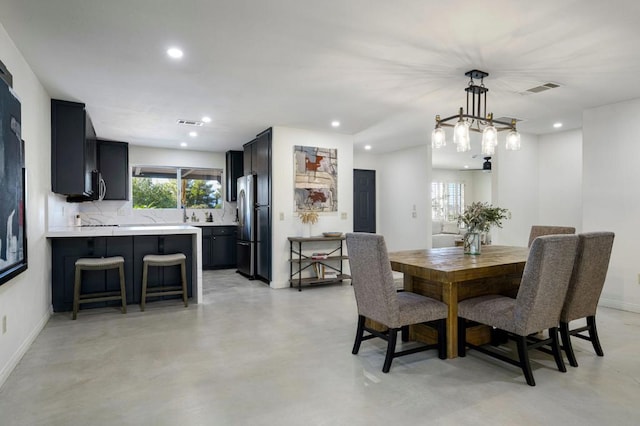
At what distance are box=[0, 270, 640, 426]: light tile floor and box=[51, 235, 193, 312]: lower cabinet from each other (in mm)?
583

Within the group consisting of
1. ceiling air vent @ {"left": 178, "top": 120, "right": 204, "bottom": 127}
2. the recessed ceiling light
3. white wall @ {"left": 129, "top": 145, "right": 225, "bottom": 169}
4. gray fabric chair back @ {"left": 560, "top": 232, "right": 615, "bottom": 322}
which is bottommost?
gray fabric chair back @ {"left": 560, "top": 232, "right": 615, "bottom": 322}

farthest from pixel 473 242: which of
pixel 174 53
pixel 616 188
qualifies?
pixel 174 53

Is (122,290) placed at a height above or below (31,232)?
below

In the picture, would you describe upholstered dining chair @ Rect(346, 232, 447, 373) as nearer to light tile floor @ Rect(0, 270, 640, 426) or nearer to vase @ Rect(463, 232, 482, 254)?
light tile floor @ Rect(0, 270, 640, 426)

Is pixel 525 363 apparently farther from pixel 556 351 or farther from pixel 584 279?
pixel 584 279

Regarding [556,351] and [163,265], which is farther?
[163,265]

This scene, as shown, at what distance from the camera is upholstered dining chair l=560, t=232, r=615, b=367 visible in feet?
8.67

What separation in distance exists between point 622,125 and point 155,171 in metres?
7.40

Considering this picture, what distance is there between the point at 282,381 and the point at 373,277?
92cm

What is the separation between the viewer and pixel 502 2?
2.21 meters

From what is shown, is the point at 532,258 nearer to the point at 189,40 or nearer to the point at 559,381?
the point at 559,381

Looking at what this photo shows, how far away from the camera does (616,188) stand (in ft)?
14.3

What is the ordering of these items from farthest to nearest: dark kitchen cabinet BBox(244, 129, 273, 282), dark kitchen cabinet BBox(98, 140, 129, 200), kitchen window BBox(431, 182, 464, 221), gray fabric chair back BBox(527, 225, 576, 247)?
kitchen window BBox(431, 182, 464, 221) < dark kitchen cabinet BBox(98, 140, 129, 200) < dark kitchen cabinet BBox(244, 129, 273, 282) < gray fabric chair back BBox(527, 225, 576, 247)

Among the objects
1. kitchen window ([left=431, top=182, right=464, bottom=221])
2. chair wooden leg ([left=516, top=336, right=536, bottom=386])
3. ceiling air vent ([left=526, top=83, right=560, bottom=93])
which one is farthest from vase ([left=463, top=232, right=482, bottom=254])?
kitchen window ([left=431, top=182, right=464, bottom=221])
